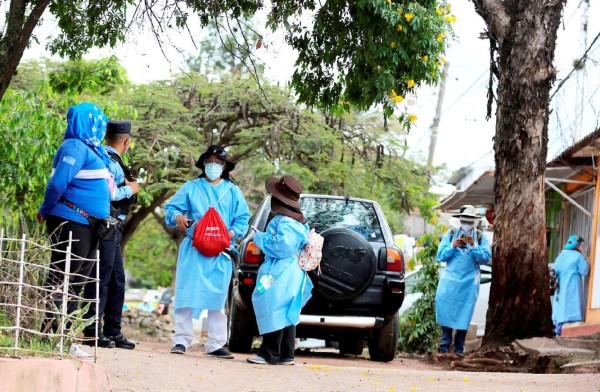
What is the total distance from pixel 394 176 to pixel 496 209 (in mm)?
10352

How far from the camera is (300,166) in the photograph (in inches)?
805

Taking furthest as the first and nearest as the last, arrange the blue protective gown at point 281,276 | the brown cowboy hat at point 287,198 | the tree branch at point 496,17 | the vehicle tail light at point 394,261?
1. the tree branch at point 496,17
2. the vehicle tail light at point 394,261
3. the brown cowboy hat at point 287,198
4. the blue protective gown at point 281,276

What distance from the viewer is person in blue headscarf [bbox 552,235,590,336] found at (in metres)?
15.5

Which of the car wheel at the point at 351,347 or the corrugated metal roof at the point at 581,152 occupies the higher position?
the corrugated metal roof at the point at 581,152

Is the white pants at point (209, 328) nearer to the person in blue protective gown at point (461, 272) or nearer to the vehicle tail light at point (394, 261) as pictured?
the vehicle tail light at point (394, 261)

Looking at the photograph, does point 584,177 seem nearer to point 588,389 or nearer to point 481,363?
point 481,363

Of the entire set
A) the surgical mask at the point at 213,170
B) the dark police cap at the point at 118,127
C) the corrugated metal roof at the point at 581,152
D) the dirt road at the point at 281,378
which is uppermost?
the corrugated metal roof at the point at 581,152

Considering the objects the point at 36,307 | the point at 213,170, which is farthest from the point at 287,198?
the point at 36,307

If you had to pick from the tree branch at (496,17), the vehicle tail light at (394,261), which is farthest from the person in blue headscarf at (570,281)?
the vehicle tail light at (394,261)

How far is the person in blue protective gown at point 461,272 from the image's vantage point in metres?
12.3

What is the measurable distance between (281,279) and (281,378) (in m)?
1.17

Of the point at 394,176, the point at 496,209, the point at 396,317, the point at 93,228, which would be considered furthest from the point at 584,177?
the point at 93,228

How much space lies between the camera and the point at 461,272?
1245 centimetres

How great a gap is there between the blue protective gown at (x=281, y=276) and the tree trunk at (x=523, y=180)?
3.03 meters
